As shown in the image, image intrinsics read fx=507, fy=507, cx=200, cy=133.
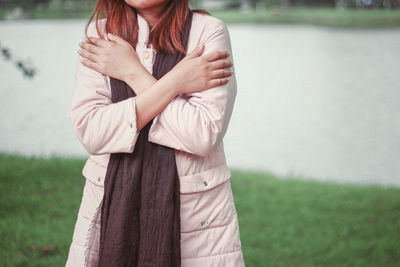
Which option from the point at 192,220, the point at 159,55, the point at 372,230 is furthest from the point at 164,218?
the point at 372,230

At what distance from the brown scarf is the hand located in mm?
31

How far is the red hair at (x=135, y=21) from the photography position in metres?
1.21

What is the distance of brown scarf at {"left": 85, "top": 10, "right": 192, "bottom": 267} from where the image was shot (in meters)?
1.18

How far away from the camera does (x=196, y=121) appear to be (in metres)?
1.12

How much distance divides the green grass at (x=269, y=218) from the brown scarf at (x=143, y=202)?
1.49m

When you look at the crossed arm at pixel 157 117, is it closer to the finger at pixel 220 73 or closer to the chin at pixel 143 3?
the finger at pixel 220 73

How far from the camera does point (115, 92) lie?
3.91 feet

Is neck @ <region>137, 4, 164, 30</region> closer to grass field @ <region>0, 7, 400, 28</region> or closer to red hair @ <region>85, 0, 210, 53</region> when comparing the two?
red hair @ <region>85, 0, 210, 53</region>

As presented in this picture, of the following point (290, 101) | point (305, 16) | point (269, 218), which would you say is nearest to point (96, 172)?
point (269, 218)

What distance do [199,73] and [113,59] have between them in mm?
203

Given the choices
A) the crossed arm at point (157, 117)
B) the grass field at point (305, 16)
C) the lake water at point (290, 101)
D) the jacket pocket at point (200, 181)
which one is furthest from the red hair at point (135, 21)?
the grass field at point (305, 16)

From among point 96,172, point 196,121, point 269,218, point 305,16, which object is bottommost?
point 269,218

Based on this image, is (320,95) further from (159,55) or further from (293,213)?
(159,55)

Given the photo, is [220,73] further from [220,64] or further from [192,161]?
[192,161]
